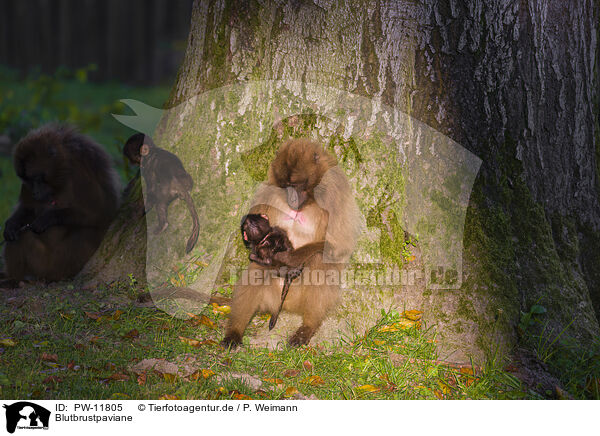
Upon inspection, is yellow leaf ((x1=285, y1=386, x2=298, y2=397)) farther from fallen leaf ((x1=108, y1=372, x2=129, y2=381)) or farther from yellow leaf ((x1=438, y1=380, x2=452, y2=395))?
fallen leaf ((x1=108, y1=372, x2=129, y2=381))

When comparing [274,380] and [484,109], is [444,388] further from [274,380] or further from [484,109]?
[484,109]

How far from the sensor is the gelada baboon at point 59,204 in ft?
17.6

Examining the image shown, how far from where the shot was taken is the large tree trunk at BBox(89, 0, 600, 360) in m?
3.97

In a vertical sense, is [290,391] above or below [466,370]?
below

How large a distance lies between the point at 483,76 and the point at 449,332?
184 cm

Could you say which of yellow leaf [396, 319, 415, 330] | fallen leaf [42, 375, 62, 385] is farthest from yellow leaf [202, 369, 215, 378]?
yellow leaf [396, 319, 415, 330]

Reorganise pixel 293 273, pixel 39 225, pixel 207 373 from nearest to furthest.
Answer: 1. pixel 207 373
2. pixel 293 273
3. pixel 39 225

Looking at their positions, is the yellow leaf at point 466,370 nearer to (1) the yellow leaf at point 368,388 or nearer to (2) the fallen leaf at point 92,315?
(1) the yellow leaf at point 368,388

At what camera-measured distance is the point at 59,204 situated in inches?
218

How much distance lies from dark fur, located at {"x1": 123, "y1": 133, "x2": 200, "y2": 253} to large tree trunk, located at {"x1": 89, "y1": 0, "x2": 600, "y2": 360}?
1.01m
